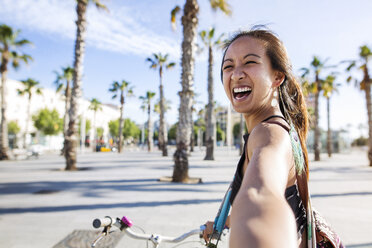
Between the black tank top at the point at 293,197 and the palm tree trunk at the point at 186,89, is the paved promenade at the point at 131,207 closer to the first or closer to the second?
the palm tree trunk at the point at 186,89

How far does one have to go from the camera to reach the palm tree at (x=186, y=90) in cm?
1030

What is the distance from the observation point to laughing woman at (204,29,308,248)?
64 centimetres

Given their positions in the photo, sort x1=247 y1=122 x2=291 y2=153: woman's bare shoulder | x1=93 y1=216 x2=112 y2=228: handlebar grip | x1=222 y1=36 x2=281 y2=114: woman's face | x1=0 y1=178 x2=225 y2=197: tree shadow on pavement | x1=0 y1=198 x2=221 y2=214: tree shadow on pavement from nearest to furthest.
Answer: x1=247 y1=122 x2=291 y2=153: woman's bare shoulder < x1=222 y1=36 x2=281 y2=114: woman's face < x1=93 y1=216 x2=112 y2=228: handlebar grip < x1=0 y1=198 x2=221 y2=214: tree shadow on pavement < x1=0 y1=178 x2=225 y2=197: tree shadow on pavement

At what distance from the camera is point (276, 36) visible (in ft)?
4.08

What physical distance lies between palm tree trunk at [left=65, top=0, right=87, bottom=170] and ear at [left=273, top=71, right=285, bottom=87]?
46.3 feet

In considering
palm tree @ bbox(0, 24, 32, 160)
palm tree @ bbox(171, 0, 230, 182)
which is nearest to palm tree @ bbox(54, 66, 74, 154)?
palm tree @ bbox(0, 24, 32, 160)

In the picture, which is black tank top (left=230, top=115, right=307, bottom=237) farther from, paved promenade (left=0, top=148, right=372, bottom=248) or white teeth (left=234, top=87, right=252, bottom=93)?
paved promenade (left=0, top=148, right=372, bottom=248)

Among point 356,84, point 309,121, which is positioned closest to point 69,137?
point 309,121

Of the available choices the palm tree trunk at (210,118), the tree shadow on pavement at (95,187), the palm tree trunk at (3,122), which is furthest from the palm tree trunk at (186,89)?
the palm tree trunk at (3,122)

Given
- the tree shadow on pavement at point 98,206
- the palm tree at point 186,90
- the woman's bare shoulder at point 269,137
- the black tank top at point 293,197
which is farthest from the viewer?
the palm tree at point 186,90

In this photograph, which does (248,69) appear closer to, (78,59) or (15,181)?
(15,181)

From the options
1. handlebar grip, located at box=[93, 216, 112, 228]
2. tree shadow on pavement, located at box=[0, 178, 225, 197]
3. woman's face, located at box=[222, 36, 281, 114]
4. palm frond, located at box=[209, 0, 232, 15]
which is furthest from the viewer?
palm frond, located at box=[209, 0, 232, 15]

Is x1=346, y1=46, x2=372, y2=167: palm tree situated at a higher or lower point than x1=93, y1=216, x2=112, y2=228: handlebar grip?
higher

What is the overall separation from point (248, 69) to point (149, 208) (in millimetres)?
5676
